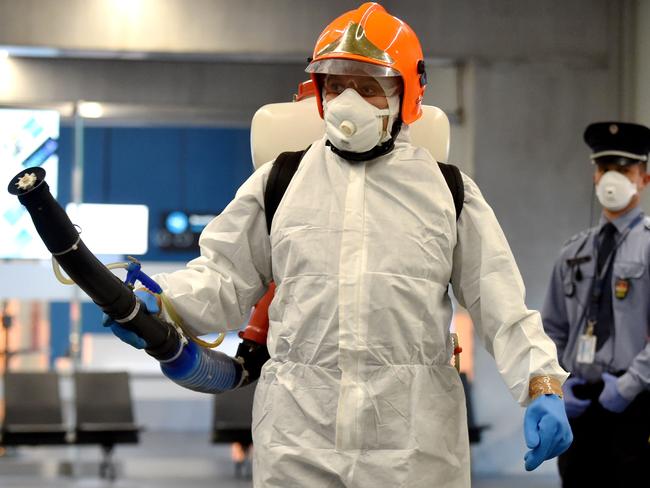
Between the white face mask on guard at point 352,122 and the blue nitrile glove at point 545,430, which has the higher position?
the white face mask on guard at point 352,122

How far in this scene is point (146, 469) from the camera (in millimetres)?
7449

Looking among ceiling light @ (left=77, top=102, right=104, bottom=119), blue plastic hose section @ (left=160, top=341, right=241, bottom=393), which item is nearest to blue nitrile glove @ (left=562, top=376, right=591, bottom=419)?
blue plastic hose section @ (left=160, top=341, right=241, bottom=393)

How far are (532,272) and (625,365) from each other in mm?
3167

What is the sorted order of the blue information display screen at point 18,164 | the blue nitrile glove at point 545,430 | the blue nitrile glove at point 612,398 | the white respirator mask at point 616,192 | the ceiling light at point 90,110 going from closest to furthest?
the blue nitrile glove at point 545,430
the blue nitrile glove at point 612,398
the white respirator mask at point 616,192
the blue information display screen at point 18,164
the ceiling light at point 90,110

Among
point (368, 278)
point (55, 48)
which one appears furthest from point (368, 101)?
point (55, 48)

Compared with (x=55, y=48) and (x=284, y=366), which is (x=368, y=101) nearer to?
(x=284, y=366)

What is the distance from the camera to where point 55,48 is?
6.63 metres

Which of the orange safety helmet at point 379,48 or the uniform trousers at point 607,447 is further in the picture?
the uniform trousers at point 607,447

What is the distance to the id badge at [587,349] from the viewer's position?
384 cm

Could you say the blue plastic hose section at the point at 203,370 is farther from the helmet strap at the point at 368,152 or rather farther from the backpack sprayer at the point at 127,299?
the helmet strap at the point at 368,152

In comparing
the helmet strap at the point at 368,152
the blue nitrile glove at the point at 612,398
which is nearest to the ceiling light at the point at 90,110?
the blue nitrile glove at the point at 612,398

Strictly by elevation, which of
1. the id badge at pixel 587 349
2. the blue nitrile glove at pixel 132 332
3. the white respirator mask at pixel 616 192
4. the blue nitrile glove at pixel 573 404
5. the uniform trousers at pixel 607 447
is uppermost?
the white respirator mask at pixel 616 192

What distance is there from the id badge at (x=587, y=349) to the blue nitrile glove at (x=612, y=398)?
0.11 meters

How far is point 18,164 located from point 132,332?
5422mm
